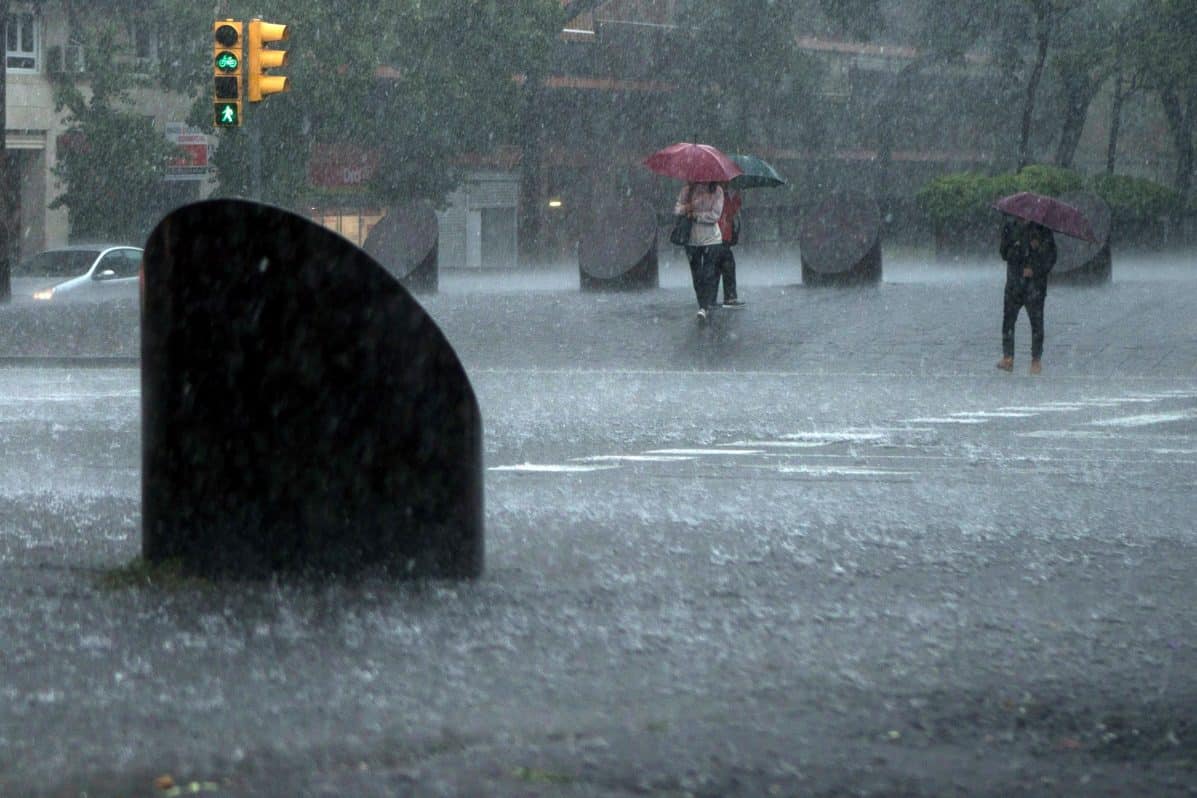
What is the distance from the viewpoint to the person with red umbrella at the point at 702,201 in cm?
2138

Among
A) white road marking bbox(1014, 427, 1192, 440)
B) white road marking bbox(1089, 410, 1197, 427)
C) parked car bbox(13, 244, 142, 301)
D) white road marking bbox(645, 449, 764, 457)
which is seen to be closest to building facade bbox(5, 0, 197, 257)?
parked car bbox(13, 244, 142, 301)

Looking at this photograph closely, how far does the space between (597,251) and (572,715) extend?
22139 millimetres

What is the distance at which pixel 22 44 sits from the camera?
4925 cm

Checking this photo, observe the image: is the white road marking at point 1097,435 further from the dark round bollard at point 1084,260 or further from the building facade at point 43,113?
the building facade at point 43,113

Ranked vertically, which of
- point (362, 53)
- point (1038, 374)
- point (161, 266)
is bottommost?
point (1038, 374)

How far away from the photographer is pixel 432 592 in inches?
236

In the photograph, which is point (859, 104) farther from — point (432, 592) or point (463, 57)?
point (432, 592)

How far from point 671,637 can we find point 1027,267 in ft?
43.9

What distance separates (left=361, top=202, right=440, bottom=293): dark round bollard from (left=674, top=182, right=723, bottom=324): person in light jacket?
6.23 m

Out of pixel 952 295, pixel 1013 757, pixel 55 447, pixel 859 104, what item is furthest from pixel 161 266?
Result: pixel 859 104

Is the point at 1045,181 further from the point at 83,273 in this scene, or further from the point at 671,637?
the point at 671,637

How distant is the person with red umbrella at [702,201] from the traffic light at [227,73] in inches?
182

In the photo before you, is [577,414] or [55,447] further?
[577,414]

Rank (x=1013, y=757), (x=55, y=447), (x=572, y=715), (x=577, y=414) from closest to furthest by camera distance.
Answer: (x=1013, y=757) → (x=572, y=715) → (x=55, y=447) → (x=577, y=414)
